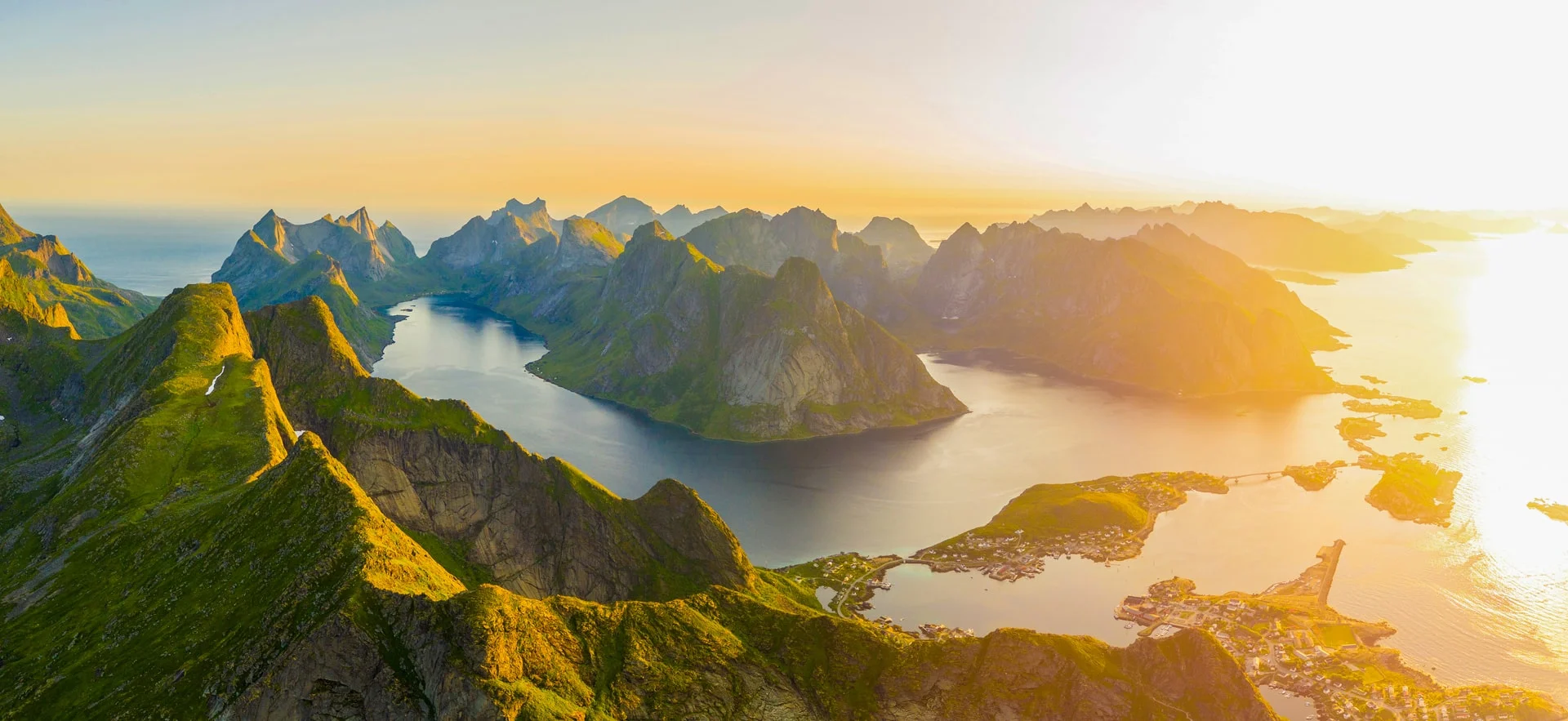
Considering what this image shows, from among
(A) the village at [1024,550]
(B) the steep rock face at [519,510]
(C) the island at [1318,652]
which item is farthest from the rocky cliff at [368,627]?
(A) the village at [1024,550]

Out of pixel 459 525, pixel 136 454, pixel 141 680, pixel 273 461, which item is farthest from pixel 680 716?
pixel 136 454

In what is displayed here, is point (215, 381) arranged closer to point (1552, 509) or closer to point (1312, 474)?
point (1312, 474)

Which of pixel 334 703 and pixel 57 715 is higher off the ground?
pixel 334 703

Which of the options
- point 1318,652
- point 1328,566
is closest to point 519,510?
point 1318,652

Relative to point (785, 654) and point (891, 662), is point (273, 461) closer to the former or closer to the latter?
point (785, 654)

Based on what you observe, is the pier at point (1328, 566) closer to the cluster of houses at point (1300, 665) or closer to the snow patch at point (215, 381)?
the cluster of houses at point (1300, 665)

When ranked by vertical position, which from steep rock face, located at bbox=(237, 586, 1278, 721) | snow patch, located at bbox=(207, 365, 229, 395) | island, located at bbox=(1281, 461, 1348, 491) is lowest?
island, located at bbox=(1281, 461, 1348, 491)

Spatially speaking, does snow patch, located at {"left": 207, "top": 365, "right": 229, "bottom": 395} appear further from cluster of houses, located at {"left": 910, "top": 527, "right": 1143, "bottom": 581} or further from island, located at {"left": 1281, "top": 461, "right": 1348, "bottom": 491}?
island, located at {"left": 1281, "top": 461, "right": 1348, "bottom": 491}

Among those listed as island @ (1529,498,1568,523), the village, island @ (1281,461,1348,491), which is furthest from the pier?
island @ (1529,498,1568,523)
